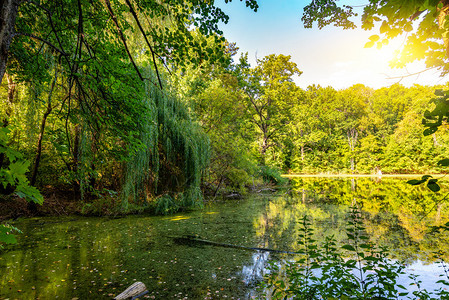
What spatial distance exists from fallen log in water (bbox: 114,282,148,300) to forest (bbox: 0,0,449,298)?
1.23 metres

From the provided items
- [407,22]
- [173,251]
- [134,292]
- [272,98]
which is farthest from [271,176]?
[407,22]

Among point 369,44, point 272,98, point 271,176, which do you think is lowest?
point 271,176

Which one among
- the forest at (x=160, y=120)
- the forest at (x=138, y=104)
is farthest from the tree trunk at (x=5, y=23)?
the forest at (x=160, y=120)

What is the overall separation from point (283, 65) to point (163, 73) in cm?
1387

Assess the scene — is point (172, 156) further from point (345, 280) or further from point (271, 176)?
point (271, 176)

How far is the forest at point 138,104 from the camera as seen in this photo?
→ 1577 mm

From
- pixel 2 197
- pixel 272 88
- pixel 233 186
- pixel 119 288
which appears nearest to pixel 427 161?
pixel 272 88

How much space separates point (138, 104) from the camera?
9.66 feet

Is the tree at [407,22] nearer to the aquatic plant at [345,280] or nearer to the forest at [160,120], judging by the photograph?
the forest at [160,120]

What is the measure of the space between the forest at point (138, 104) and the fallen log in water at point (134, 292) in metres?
1.23

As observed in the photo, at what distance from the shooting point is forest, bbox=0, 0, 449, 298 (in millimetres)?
1577

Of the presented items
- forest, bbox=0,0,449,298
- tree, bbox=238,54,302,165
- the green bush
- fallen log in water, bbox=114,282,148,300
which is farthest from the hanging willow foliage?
tree, bbox=238,54,302,165

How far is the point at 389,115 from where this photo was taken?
938 inches

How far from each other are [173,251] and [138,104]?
2347mm
